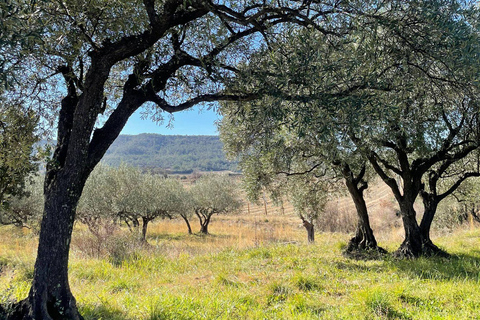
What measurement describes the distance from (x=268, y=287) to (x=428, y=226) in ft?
23.9

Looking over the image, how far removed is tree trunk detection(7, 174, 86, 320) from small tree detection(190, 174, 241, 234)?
30731 mm

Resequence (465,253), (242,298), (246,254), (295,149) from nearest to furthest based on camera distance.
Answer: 1. (242,298)
2. (295,149)
3. (465,253)
4. (246,254)

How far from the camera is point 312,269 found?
8602 mm

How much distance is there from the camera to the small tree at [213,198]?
3538cm

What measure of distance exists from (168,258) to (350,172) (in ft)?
24.7

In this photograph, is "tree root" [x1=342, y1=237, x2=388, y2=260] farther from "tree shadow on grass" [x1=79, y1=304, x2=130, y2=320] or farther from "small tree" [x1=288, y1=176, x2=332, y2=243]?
"tree shadow on grass" [x1=79, y1=304, x2=130, y2=320]

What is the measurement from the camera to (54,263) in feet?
13.8

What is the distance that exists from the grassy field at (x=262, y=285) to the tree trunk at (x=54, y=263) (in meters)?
0.71

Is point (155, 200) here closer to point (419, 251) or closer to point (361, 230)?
point (361, 230)

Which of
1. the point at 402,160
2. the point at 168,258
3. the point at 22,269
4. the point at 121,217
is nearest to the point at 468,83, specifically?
the point at 402,160

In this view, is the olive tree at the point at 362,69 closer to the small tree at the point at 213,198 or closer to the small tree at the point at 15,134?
the small tree at the point at 15,134

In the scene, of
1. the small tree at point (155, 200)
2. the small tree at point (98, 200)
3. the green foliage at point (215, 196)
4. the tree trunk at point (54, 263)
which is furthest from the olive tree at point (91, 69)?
the green foliage at point (215, 196)

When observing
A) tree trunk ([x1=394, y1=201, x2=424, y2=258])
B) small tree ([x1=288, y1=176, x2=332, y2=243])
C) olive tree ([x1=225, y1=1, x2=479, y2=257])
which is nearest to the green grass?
tree trunk ([x1=394, y1=201, x2=424, y2=258])

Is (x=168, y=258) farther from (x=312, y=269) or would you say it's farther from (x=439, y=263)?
(x=439, y=263)
